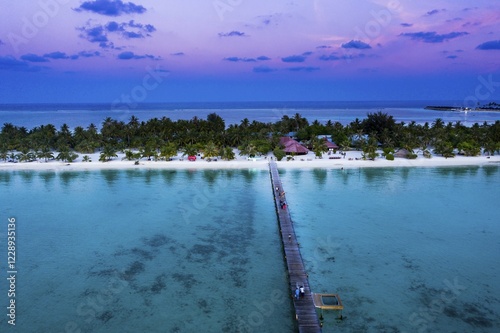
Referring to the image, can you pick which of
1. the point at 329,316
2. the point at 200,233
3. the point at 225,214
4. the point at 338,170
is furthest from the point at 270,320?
the point at 338,170

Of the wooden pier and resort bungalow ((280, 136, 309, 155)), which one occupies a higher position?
resort bungalow ((280, 136, 309, 155))

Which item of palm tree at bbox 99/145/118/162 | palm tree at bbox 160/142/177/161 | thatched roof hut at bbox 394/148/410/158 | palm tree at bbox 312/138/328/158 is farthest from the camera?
palm tree at bbox 312/138/328/158

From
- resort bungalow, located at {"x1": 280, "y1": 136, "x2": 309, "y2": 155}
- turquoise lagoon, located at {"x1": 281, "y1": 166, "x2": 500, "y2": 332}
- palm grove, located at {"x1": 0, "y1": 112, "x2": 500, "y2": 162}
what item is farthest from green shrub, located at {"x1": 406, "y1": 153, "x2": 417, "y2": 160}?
resort bungalow, located at {"x1": 280, "y1": 136, "x2": 309, "y2": 155}

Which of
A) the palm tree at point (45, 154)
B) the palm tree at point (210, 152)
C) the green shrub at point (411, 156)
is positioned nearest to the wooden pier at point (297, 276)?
the palm tree at point (210, 152)

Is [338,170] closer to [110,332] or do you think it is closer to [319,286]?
[319,286]

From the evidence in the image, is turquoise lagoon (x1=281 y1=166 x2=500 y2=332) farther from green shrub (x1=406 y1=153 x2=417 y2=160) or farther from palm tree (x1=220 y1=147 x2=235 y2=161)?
palm tree (x1=220 y1=147 x2=235 y2=161)

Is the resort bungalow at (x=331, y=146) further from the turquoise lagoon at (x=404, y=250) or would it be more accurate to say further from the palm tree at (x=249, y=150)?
the turquoise lagoon at (x=404, y=250)
